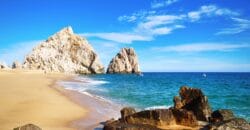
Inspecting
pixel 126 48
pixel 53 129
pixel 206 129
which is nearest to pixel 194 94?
pixel 206 129

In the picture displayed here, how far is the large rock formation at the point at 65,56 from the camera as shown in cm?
14702

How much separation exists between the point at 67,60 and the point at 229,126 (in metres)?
149

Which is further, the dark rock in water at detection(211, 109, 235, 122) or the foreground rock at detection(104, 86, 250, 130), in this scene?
the dark rock in water at detection(211, 109, 235, 122)

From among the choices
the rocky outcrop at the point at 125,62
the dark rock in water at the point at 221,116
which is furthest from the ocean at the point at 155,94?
the rocky outcrop at the point at 125,62

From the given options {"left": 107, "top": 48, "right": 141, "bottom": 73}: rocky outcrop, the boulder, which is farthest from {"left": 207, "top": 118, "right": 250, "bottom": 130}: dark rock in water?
{"left": 107, "top": 48, "right": 141, "bottom": 73}: rocky outcrop

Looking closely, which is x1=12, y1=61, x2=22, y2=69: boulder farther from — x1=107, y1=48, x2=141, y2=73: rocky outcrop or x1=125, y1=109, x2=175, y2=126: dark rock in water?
x1=125, y1=109, x2=175, y2=126: dark rock in water

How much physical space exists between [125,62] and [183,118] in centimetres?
16218

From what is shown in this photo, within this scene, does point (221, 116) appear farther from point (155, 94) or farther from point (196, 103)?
point (155, 94)

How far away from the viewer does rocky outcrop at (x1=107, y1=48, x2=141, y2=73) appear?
176 m

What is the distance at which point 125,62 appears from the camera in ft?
579

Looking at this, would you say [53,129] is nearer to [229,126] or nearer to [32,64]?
[229,126]

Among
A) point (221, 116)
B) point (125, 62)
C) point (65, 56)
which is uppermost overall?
point (65, 56)

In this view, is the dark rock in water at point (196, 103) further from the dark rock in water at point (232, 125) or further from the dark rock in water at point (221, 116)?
the dark rock in water at point (232, 125)

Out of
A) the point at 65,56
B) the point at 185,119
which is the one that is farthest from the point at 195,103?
the point at 65,56
